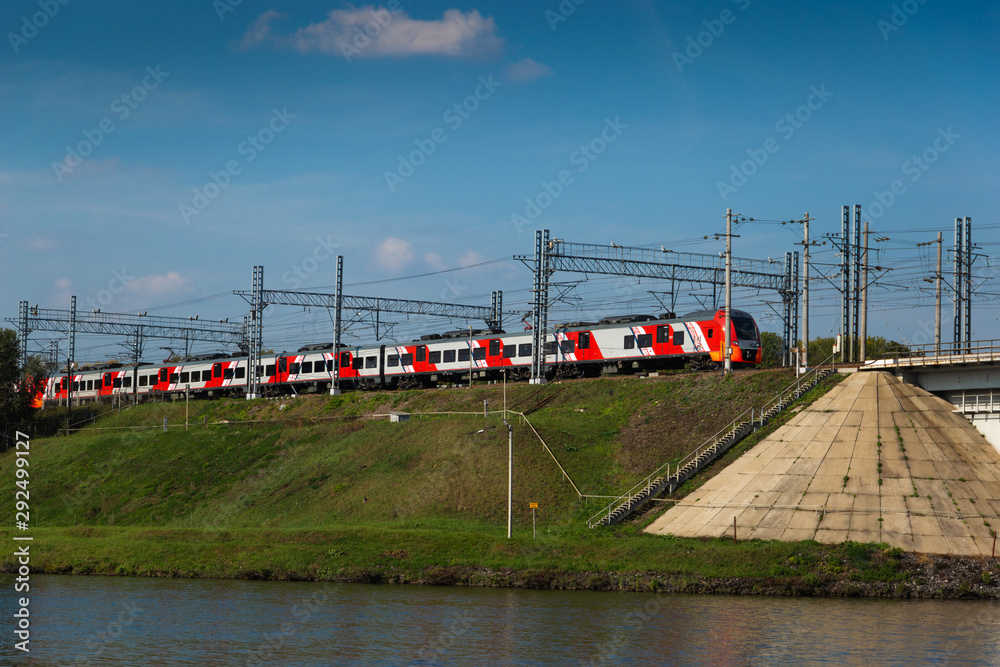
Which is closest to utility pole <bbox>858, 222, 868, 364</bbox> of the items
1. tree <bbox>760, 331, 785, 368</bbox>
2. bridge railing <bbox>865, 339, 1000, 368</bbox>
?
bridge railing <bbox>865, 339, 1000, 368</bbox>

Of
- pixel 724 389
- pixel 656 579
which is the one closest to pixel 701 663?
pixel 656 579

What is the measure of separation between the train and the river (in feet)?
84.7

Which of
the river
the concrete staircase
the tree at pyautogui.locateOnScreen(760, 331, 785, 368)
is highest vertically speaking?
the tree at pyautogui.locateOnScreen(760, 331, 785, 368)

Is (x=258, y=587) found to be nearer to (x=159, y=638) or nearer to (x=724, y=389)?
(x=159, y=638)

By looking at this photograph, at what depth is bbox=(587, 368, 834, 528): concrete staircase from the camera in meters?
45.0

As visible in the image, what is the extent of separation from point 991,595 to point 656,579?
1227cm

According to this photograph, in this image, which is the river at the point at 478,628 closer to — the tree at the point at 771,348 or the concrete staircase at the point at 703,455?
the concrete staircase at the point at 703,455

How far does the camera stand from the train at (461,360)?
202 feet

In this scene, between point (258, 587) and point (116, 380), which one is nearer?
point (258, 587)

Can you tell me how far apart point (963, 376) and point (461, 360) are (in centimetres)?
3731

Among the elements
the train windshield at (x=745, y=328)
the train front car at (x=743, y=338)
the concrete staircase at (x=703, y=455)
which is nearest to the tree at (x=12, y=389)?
the concrete staircase at (x=703, y=455)

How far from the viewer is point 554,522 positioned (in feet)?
149

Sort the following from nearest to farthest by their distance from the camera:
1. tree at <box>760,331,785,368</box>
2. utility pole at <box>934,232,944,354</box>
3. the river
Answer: the river → utility pole at <box>934,232,944,354</box> → tree at <box>760,331,785,368</box>

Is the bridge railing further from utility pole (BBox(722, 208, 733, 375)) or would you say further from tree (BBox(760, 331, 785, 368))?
tree (BBox(760, 331, 785, 368))
